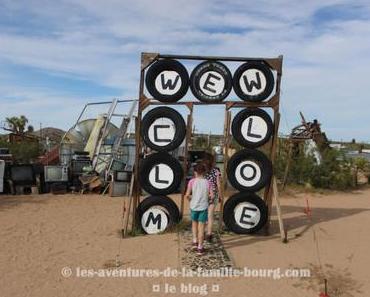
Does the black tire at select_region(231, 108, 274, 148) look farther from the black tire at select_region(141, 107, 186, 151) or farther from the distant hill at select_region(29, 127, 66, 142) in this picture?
the distant hill at select_region(29, 127, 66, 142)

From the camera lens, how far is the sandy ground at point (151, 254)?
258 inches

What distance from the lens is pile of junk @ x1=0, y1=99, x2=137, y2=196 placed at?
16.4m

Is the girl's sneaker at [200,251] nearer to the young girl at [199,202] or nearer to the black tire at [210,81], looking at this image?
the young girl at [199,202]

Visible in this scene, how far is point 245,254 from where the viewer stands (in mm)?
8141

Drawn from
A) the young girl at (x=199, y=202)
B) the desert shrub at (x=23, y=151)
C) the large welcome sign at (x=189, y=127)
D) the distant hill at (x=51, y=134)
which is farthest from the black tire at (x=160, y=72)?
the distant hill at (x=51, y=134)

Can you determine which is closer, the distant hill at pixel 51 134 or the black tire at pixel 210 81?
the black tire at pixel 210 81

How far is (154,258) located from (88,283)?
4.47 feet

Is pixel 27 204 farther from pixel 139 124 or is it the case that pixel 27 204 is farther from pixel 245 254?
pixel 245 254

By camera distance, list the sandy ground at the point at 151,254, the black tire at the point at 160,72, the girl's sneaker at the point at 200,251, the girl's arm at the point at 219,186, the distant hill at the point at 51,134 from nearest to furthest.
Answer: the sandy ground at the point at 151,254 < the girl's sneaker at the point at 200,251 < the girl's arm at the point at 219,186 < the black tire at the point at 160,72 < the distant hill at the point at 51,134

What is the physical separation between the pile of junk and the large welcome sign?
6710mm

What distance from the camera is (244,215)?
962 centimetres

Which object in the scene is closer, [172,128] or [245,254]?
[245,254]

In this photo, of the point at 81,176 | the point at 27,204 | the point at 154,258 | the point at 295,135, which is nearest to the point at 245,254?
the point at 154,258

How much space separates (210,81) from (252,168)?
5.79 feet
